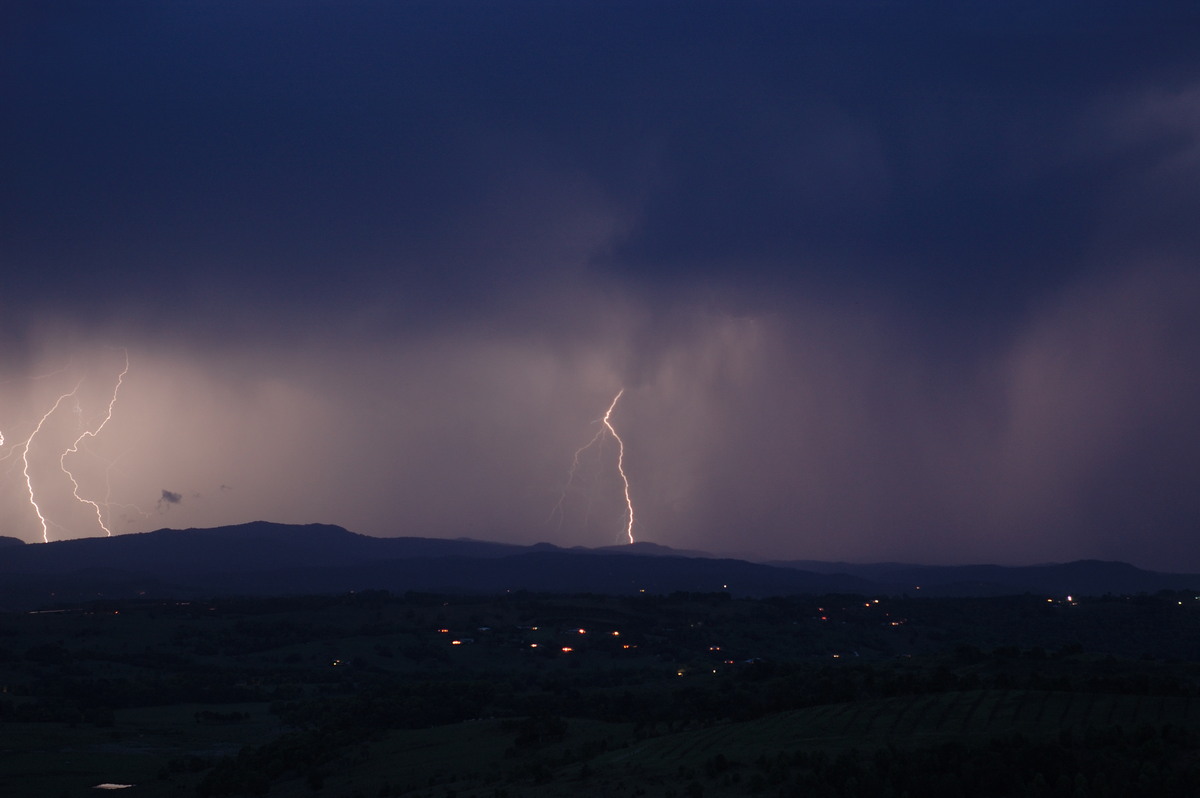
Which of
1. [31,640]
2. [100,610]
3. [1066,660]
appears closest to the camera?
[1066,660]

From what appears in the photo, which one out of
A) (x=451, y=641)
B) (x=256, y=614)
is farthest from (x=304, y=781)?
(x=256, y=614)

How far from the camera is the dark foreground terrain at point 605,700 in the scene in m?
24.9

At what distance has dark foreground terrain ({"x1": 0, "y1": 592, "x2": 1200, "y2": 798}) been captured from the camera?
24875 millimetres

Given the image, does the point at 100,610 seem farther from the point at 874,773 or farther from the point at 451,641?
the point at 874,773

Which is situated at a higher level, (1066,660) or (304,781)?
(1066,660)

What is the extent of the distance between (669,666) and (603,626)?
80.8 feet

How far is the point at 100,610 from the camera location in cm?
11244

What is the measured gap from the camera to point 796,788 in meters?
23.5

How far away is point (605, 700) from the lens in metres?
49.0

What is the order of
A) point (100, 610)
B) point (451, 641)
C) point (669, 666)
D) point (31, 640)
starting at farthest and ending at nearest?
point (100, 610)
point (451, 641)
point (31, 640)
point (669, 666)

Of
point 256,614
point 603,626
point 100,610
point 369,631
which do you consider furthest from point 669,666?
point 100,610

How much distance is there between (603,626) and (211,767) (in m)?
66.4

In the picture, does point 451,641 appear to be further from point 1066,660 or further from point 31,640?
point 1066,660

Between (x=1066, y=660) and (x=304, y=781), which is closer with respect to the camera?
(x=304, y=781)
